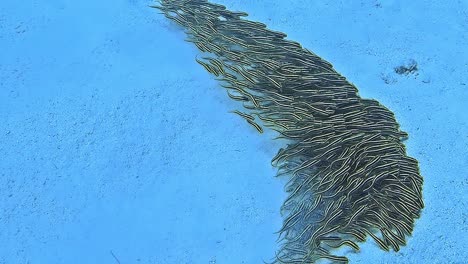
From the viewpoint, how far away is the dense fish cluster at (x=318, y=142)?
455 cm

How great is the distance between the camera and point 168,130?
215 inches

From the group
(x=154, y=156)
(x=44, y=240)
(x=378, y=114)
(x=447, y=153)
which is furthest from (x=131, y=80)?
(x=447, y=153)

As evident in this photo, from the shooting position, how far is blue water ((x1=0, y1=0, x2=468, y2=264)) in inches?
181

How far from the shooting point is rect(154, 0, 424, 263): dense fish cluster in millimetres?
4551

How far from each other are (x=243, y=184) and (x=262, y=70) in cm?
145

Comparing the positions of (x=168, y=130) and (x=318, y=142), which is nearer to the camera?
(x=318, y=142)

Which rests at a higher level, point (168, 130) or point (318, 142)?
point (318, 142)

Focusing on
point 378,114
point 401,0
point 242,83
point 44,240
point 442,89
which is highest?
point 401,0

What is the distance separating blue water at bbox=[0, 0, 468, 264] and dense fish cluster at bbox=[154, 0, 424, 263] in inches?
6.3

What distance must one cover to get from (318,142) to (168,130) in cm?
162

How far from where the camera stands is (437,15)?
6.70 metres

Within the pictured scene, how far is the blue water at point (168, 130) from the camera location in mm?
4605

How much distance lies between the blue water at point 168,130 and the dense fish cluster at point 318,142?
6.3 inches

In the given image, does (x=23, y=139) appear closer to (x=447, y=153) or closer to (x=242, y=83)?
(x=242, y=83)
